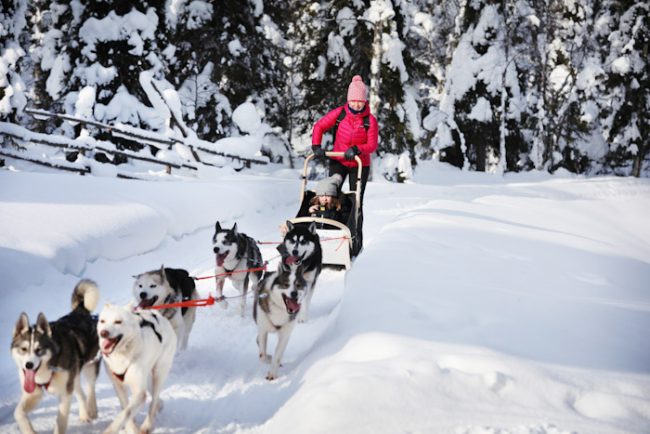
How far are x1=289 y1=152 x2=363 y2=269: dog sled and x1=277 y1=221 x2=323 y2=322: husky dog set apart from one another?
376mm

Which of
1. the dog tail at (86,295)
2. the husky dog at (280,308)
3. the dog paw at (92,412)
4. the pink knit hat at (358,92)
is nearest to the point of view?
the dog paw at (92,412)

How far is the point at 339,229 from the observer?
602 centimetres

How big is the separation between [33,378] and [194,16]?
15827 mm

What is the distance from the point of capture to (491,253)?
598 centimetres

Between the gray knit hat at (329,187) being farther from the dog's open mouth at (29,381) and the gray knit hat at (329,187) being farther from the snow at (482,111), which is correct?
the snow at (482,111)

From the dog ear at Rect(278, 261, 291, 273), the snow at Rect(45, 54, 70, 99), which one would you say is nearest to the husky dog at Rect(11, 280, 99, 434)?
the dog ear at Rect(278, 261, 291, 273)

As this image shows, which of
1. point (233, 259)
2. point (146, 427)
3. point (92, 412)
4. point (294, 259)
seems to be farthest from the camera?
point (233, 259)

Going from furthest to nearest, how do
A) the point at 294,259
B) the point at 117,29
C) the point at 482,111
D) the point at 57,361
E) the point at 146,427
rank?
the point at 482,111 < the point at 117,29 < the point at 294,259 < the point at 146,427 < the point at 57,361

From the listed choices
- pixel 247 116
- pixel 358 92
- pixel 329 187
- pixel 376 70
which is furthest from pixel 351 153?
pixel 376 70

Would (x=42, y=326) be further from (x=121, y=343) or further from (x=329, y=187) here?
(x=329, y=187)

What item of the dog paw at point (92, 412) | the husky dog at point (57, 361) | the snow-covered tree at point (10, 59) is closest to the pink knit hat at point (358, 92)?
the husky dog at point (57, 361)

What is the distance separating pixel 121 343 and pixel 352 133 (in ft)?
15.6

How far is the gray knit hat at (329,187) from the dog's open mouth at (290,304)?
2527 mm

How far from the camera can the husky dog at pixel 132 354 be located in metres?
2.60
